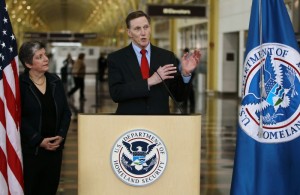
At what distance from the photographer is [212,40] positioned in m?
28.7

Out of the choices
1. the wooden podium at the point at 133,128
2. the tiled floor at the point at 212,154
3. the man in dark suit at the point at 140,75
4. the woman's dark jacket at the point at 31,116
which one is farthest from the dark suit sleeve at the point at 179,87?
the tiled floor at the point at 212,154

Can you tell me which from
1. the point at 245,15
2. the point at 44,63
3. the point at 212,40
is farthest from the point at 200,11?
the point at 44,63

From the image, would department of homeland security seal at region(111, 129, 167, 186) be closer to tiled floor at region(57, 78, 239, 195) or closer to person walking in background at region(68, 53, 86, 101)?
tiled floor at region(57, 78, 239, 195)

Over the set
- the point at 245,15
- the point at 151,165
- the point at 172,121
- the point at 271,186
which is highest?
the point at 245,15

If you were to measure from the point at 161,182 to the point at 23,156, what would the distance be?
138 centimetres

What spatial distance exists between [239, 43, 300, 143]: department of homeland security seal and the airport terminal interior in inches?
118

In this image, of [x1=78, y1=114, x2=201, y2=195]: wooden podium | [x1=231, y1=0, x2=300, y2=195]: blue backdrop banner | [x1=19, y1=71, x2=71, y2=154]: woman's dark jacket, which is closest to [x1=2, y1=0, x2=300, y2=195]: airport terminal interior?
[x1=19, y1=71, x2=71, y2=154]: woman's dark jacket

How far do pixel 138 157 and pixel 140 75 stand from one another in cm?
76

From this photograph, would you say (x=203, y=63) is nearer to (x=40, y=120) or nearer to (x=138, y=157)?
(x=40, y=120)

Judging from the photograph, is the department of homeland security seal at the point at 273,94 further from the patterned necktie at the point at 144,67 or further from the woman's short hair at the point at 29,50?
the woman's short hair at the point at 29,50

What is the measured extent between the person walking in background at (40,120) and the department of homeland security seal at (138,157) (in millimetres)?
1025

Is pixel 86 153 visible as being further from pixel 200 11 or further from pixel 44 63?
pixel 200 11

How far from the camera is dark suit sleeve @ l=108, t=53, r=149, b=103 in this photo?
3.96 meters

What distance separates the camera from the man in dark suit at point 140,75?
13.2 feet
